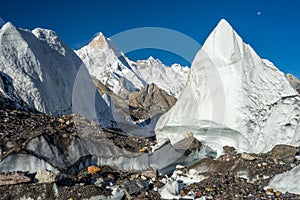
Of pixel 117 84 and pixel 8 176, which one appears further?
pixel 117 84

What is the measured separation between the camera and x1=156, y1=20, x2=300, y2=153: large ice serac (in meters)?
10.6

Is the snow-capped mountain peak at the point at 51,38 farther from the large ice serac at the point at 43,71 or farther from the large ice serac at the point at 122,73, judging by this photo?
the large ice serac at the point at 122,73

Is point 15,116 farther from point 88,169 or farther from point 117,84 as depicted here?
point 117,84

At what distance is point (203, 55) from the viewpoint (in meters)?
12.8

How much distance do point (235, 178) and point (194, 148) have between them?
340 centimetres

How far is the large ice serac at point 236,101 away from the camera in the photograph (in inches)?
418

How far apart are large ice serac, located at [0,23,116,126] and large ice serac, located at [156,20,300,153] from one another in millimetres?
7261

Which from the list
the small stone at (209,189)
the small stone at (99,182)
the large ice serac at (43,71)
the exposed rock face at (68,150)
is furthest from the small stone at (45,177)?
the large ice serac at (43,71)

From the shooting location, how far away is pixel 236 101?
11.2m

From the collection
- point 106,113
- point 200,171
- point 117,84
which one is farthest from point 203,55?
point 117,84

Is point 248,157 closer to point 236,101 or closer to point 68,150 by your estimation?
point 236,101

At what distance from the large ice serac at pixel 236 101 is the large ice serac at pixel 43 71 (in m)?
7.26

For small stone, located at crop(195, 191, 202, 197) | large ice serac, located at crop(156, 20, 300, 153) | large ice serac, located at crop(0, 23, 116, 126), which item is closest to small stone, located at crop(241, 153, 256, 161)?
large ice serac, located at crop(156, 20, 300, 153)

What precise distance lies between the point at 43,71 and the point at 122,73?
429ft
